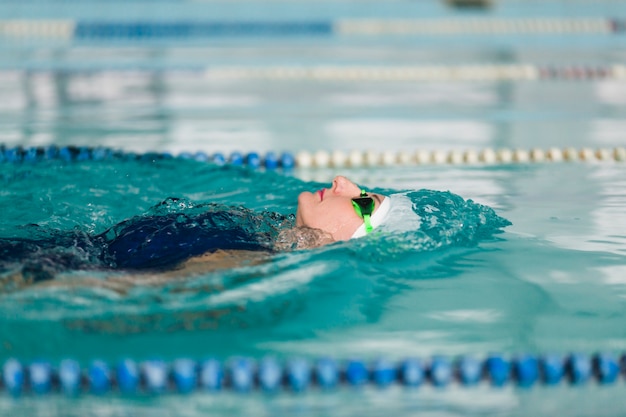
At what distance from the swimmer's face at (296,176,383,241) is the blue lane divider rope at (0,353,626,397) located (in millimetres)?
592

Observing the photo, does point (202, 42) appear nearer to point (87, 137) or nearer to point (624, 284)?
point (87, 137)

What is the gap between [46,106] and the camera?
216 inches

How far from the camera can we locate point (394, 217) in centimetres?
283

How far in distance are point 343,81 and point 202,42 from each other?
1.59 metres

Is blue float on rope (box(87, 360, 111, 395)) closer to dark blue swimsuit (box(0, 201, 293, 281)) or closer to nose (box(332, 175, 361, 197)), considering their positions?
dark blue swimsuit (box(0, 201, 293, 281))

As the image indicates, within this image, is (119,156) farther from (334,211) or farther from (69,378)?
(69,378)

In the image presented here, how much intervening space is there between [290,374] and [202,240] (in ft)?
2.30

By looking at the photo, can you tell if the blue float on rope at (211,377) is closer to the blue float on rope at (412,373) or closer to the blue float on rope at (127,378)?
the blue float on rope at (127,378)

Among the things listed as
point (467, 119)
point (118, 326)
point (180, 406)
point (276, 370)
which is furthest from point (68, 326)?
point (467, 119)

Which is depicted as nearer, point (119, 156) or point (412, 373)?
point (412, 373)

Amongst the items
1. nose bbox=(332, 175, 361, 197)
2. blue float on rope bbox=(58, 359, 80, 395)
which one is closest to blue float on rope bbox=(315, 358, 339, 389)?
blue float on rope bbox=(58, 359, 80, 395)

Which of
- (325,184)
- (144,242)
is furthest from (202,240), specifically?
(325,184)

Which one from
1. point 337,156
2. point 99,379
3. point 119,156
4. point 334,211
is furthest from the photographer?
point 337,156

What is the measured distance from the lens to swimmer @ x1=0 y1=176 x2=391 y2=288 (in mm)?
2643
